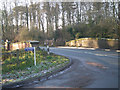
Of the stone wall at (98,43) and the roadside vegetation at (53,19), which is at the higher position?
the roadside vegetation at (53,19)

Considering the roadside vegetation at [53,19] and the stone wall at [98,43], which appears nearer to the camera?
the stone wall at [98,43]

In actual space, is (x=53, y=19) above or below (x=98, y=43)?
above

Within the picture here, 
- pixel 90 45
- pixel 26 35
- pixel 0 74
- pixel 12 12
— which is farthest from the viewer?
pixel 12 12

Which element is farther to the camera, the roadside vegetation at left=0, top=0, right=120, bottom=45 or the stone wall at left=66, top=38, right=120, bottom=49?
the roadside vegetation at left=0, top=0, right=120, bottom=45

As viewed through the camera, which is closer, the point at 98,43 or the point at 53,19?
the point at 98,43

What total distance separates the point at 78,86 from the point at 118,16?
62.9ft

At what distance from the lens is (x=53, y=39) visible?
4009 cm

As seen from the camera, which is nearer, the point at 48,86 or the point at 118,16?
the point at 48,86

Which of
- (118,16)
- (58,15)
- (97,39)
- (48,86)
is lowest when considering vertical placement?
(48,86)

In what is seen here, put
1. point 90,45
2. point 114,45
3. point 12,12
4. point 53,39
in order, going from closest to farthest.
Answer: point 114,45, point 90,45, point 12,12, point 53,39

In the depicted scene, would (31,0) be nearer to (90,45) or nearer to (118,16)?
(90,45)

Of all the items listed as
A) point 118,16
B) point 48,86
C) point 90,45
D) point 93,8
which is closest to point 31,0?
point 93,8

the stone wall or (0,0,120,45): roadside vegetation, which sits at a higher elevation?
(0,0,120,45): roadside vegetation

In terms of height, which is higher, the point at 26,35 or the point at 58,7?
the point at 58,7
